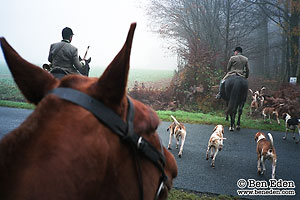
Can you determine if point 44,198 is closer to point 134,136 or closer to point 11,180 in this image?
point 11,180

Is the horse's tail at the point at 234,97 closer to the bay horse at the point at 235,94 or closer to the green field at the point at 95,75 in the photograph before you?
the bay horse at the point at 235,94

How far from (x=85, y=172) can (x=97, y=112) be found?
233mm

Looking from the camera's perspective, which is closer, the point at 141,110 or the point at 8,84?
the point at 141,110

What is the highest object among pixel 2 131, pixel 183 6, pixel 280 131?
pixel 183 6

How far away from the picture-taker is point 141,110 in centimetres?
115

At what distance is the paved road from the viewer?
4070 millimetres

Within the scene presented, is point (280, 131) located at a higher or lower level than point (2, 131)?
lower

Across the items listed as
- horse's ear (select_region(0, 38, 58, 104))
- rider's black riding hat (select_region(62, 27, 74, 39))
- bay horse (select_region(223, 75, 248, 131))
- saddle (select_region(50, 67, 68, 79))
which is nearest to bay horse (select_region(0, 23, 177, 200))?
horse's ear (select_region(0, 38, 58, 104))

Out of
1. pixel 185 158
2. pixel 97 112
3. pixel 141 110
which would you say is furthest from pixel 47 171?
pixel 185 158

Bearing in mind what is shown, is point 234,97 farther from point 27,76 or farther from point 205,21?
point 205,21

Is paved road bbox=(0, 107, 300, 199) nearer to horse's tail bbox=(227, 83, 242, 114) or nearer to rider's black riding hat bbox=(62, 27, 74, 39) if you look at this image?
horse's tail bbox=(227, 83, 242, 114)

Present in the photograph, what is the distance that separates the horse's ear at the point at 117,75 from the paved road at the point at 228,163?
11.0ft

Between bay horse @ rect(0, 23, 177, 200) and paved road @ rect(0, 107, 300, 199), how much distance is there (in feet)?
10.2

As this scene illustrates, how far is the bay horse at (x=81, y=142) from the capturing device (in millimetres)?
739
